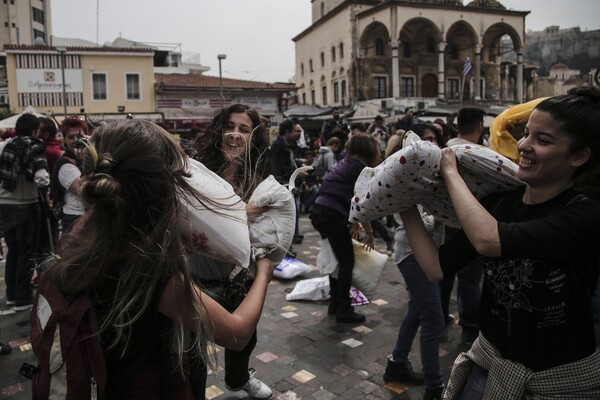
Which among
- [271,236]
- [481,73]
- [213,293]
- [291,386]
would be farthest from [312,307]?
[481,73]

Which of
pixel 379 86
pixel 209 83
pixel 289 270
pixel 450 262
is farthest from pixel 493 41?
pixel 450 262

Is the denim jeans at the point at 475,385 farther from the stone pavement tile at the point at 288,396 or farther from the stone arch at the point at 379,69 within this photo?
the stone arch at the point at 379,69

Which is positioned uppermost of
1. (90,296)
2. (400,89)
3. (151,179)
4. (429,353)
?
(400,89)

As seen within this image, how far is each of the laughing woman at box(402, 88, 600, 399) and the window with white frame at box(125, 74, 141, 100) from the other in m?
27.9

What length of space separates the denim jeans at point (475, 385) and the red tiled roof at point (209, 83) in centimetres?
2610

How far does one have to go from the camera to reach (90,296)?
136cm

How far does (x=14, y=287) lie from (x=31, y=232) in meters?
0.64

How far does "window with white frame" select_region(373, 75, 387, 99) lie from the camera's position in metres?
37.3

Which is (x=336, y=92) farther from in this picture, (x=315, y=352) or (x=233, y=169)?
(x=233, y=169)

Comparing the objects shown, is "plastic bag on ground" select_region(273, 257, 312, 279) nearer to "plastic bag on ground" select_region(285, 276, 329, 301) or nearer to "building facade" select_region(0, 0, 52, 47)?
"plastic bag on ground" select_region(285, 276, 329, 301)

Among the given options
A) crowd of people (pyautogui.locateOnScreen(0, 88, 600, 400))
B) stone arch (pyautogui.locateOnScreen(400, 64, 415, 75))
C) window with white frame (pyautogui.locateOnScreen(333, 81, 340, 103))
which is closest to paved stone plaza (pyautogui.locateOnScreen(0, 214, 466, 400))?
crowd of people (pyautogui.locateOnScreen(0, 88, 600, 400))

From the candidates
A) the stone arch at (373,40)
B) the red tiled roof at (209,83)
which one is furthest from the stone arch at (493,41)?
the red tiled roof at (209,83)

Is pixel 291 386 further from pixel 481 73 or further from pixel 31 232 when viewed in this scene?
pixel 481 73

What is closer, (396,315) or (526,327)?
(526,327)
